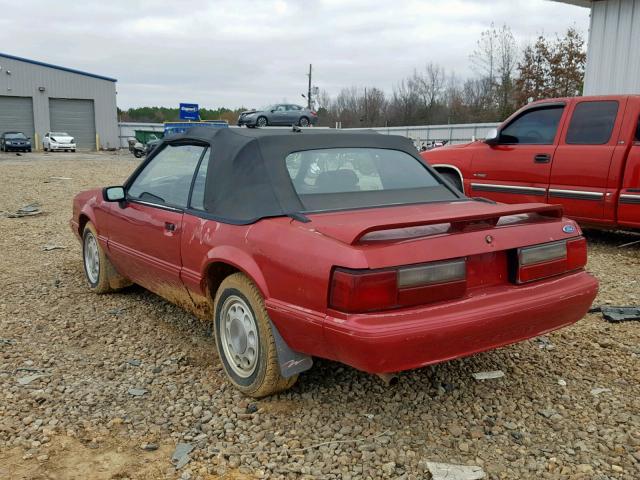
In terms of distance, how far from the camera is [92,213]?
512cm

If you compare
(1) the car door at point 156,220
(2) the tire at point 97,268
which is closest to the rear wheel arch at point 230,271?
(1) the car door at point 156,220

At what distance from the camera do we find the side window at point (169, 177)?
3.86 metres

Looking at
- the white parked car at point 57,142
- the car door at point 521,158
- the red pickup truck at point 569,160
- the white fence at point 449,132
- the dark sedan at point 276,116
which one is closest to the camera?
the red pickup truck at point 569,160

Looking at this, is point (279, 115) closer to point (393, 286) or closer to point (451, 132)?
point (451, 132)

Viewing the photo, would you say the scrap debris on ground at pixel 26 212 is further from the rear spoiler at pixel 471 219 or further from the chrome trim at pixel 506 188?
the rear spoiler at pixel 471 219

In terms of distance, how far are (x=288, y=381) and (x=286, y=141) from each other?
143 cm

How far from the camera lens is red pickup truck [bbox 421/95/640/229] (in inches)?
255

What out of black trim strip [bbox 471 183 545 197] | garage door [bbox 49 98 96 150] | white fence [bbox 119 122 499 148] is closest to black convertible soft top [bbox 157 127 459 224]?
black trim strip [bbox 471 183 545 197]

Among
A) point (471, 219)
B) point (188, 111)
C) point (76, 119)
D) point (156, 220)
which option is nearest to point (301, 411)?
point (471, 219)

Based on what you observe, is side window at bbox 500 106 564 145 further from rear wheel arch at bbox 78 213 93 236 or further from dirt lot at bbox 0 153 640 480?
rear wheel arch at bbox 78 213 93 236

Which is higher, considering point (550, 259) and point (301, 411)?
point (550, 259)

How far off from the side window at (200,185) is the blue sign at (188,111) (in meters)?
36.7

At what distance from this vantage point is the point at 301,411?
311 cm

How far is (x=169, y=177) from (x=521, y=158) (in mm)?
4830
